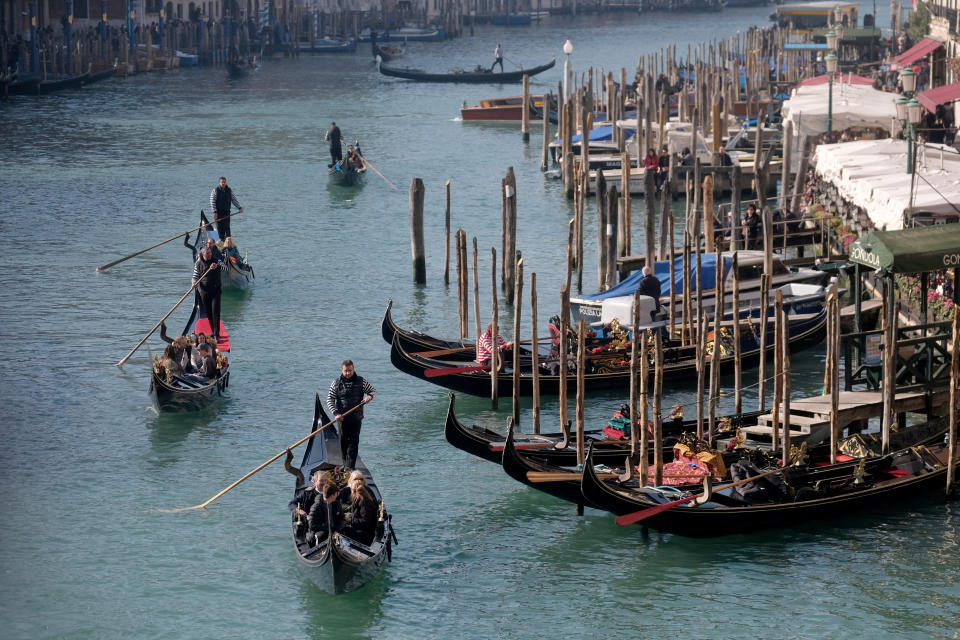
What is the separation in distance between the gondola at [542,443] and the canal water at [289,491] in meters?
0.53

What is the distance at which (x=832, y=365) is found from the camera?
14898 millimetres

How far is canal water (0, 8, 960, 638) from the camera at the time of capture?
42.4ft

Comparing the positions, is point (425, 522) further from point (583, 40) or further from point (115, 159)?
point (583, 40)

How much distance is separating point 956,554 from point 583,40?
74.1 meters

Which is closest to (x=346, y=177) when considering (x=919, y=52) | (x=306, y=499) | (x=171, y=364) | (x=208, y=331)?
(x=919, y=52)

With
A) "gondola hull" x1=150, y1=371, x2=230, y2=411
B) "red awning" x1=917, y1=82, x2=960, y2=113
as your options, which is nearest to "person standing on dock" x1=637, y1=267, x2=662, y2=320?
"gondola hull" x1=150, y1=371, x2=230, y2=411

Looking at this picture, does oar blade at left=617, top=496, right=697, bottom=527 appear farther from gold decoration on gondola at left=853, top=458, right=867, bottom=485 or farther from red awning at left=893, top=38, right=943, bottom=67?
red awning at left=893, top=38, right=943, bottom=67

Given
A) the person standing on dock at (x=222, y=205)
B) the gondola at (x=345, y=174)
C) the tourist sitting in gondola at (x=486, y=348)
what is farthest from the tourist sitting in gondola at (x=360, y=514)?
the gondola at (x=345, y=174)

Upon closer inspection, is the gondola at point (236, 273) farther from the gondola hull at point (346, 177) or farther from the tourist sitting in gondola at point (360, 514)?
the tourist sitting in gondola at point (360, 514)

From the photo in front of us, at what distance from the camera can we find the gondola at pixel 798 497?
13695 millimetres

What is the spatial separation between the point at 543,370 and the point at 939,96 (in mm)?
14361

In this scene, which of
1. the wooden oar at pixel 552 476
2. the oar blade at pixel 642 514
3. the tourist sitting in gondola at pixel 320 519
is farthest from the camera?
the wooden oar at pixel 552 476

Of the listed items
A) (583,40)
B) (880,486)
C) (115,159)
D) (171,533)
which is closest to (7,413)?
(171,533)

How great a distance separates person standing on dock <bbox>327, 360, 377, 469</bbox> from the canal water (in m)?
0.87
